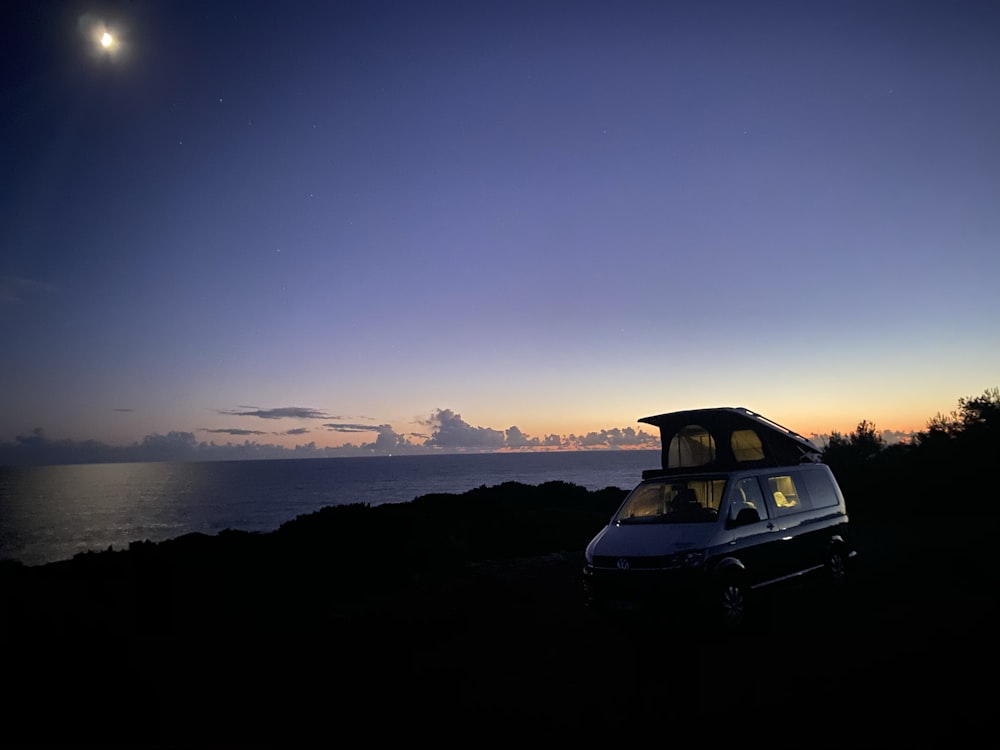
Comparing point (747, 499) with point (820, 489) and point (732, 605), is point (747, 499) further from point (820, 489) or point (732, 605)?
point (820, 489)

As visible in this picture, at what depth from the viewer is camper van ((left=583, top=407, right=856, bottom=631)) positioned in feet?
23.4

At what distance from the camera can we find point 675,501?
8711 millimetres

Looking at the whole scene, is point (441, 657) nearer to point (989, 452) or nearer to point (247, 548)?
point (247, 548)

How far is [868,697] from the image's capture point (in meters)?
5.18

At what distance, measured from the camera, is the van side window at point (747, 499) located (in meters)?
7.93

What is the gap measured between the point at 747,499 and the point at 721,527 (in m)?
0.99

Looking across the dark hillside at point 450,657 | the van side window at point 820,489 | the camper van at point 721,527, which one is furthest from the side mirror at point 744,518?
the van side window at point 820,489

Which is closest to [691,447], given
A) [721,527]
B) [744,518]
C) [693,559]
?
[744,518]

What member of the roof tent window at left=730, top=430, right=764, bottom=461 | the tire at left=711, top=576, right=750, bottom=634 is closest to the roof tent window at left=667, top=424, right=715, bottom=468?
the roof tent window at left=730, top=430, right=764, bottom=461

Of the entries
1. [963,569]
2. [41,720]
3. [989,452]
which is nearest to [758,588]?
[963,569]

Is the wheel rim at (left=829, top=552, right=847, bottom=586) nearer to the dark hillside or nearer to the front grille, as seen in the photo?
the dark hillside

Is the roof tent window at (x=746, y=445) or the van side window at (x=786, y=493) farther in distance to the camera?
the roof tent window at (x=746, y=445)

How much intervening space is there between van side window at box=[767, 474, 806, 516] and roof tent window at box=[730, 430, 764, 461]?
80 cm

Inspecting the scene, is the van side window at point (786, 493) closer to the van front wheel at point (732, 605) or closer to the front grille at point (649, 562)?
the van front wheel at point (732, 605)
